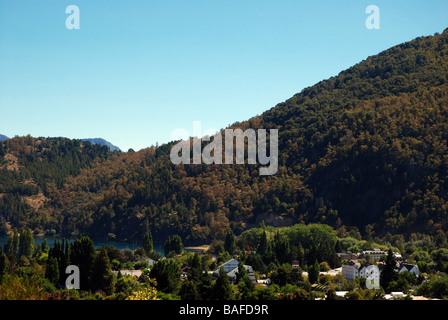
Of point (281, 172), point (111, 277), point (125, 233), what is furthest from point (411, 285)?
point (125, 233)

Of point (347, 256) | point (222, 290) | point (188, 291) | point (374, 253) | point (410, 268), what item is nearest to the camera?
point (222, 290)

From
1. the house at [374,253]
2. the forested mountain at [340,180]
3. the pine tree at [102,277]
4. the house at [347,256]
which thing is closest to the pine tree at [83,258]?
the pine tree at [102,277]

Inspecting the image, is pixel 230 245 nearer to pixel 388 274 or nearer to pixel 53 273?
pixel 388 274

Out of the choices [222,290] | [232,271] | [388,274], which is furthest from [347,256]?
[222,290]

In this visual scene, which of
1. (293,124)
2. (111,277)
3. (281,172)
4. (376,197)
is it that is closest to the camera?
(111,277)

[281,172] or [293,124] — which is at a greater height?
[293,124]

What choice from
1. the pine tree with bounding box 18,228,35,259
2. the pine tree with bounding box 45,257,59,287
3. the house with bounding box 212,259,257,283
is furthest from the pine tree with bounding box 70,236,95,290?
the pine tree with bounding box 18,228,35,259

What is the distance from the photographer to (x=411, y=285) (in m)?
70.9

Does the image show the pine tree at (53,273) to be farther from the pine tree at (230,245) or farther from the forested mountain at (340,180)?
the forested mountain at (340,180)

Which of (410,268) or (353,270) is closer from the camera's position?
(410,268)

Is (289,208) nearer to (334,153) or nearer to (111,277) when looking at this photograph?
(334,153)

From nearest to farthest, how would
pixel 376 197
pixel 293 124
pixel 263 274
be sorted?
pixel 263 274 < pixel 376 197 < pixel 293 124

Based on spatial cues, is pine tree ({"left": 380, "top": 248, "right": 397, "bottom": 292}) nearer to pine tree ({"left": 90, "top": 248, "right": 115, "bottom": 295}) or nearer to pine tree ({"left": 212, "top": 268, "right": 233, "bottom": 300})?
pine tree ({"left": 212, "top": 268, "right": 233, "bottom": 300})

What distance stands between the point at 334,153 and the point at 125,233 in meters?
67.5
